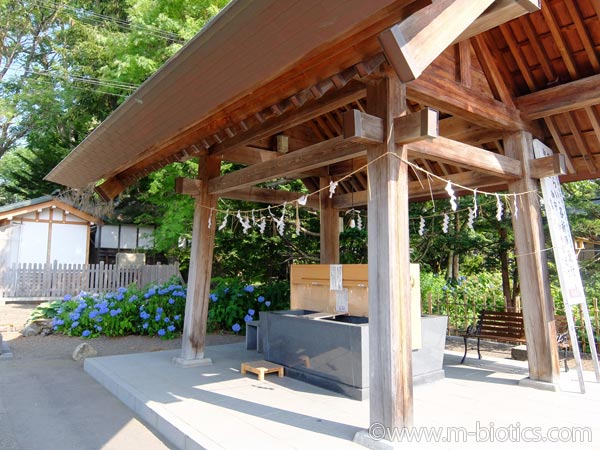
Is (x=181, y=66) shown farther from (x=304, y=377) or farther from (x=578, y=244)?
(x=578, y=244)

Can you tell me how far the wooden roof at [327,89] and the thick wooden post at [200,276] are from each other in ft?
0.76

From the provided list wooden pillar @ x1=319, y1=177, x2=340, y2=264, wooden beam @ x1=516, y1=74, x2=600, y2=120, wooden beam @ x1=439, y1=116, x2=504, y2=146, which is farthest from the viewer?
wooden pillar @ x1=319, y1=177, x2=340, y2=264

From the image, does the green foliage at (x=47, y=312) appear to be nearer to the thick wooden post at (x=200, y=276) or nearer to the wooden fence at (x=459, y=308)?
the thick wooden post at (x=200, y=276)

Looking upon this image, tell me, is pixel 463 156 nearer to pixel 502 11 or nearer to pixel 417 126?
pixel 417 126

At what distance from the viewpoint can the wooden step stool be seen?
5227 millimetres

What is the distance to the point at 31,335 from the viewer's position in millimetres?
9047

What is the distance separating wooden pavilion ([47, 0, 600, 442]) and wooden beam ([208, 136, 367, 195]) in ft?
0.07

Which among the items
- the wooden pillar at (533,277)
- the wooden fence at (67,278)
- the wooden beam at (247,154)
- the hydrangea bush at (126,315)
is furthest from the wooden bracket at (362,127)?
the wooden fence at (67,278)

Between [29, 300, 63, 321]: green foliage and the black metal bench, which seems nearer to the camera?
the black metal bench

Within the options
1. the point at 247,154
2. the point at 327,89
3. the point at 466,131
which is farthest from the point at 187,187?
the point at 466,131

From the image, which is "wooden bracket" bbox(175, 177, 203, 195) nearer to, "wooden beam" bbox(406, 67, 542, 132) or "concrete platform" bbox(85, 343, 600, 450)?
"concrete platform" bbox(85, 343, 600, 450)

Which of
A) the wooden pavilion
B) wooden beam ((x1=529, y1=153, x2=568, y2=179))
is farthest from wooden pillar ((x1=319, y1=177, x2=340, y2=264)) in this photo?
wooden beam ((x1=529, y1=153, x2=568, y2=179))

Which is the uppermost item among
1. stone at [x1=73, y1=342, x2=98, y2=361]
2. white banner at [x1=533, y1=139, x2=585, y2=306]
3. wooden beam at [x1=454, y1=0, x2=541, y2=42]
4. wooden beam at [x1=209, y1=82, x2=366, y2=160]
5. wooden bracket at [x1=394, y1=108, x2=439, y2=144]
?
wooden beam at [x1=454, y1=0, x2=541, y2=42]

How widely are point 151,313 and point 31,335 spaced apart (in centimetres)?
260
